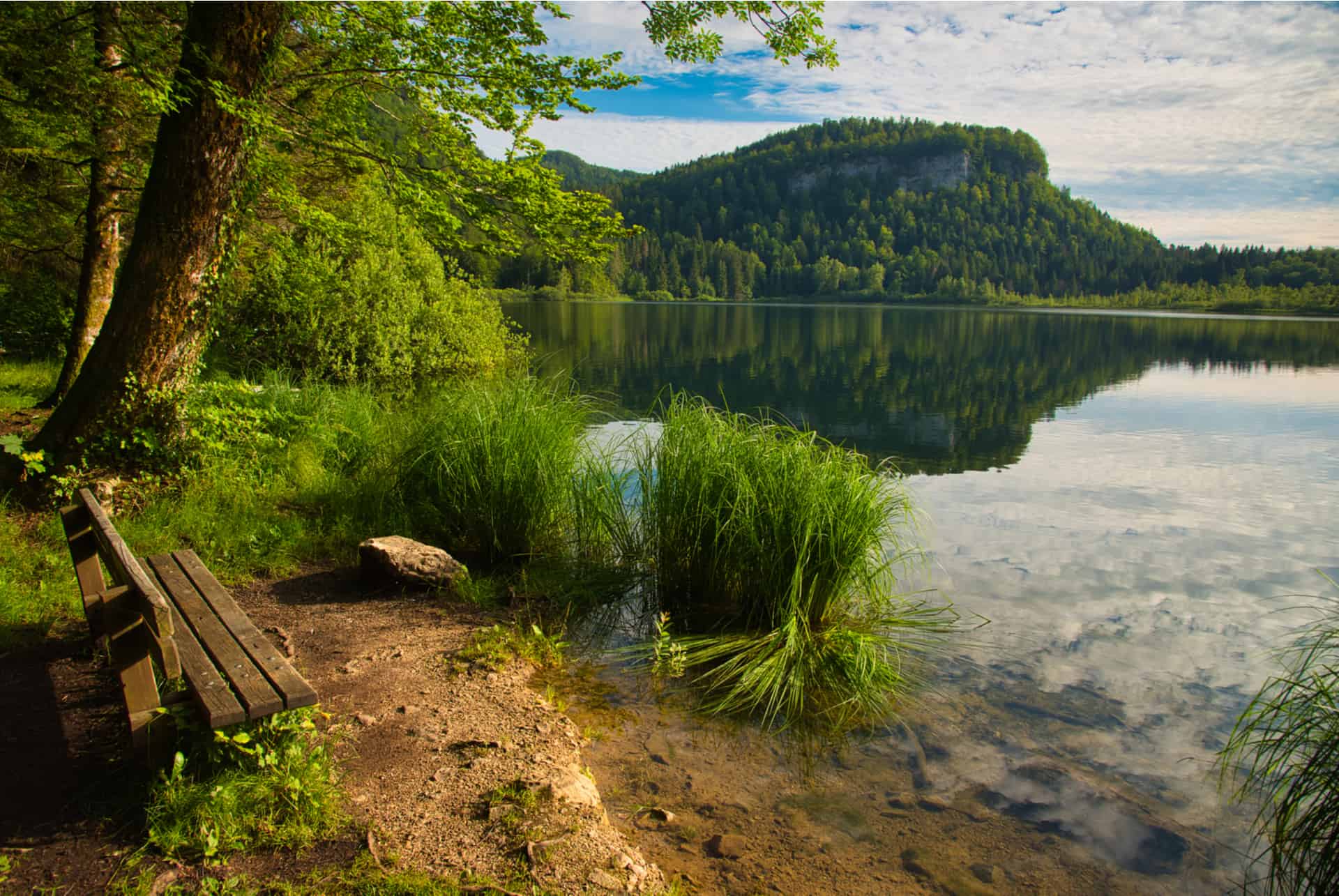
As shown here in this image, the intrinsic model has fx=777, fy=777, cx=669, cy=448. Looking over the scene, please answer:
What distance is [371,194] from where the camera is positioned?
56.7ft

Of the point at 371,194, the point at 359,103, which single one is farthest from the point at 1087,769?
the point at 371,194

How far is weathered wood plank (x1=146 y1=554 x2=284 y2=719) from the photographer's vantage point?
3146 mm

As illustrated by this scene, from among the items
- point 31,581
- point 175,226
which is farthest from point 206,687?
point 175,226

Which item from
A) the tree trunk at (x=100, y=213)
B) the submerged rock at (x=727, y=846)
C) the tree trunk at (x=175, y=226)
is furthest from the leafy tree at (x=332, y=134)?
the submerged rock at (x=727, y=846)

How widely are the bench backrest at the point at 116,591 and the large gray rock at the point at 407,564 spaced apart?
1.82 meters

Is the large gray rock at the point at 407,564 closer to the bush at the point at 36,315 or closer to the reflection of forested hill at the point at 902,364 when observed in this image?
the reflection of forested hill at the point at 902,364

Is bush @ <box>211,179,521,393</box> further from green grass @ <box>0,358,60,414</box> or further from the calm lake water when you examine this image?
the calm lake water

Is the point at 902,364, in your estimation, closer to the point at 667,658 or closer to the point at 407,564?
the point at 667,658

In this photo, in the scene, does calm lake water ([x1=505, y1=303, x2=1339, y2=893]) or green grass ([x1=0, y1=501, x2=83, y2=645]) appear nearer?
calm lake water ([x1=505, y1=303, x2=1339, y2=893])

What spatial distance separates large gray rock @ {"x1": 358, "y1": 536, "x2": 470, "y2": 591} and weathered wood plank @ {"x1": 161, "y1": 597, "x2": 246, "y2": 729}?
2533 mm

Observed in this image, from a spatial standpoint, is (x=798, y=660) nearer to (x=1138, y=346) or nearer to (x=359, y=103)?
(x=359, y=103)

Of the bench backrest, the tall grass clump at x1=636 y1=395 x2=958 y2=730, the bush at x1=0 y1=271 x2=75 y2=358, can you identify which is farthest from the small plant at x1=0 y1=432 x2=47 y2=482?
the bush at x1=0 y1=271 x2=75 y2=358

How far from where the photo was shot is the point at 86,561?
15.4ft

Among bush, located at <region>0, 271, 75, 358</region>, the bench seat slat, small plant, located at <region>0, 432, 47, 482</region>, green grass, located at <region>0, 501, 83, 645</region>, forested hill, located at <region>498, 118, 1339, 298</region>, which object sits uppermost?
forested hill, located at <region>498, 118, 1339, 298</region>
